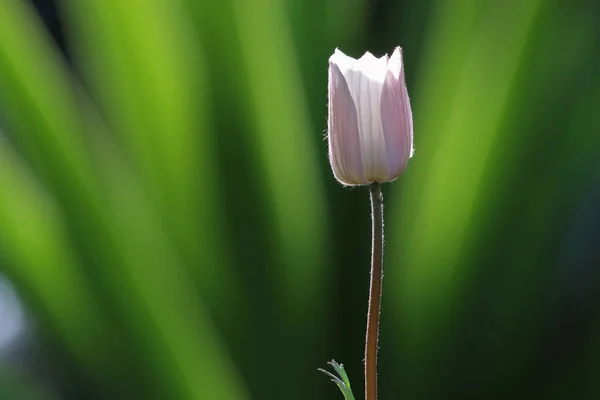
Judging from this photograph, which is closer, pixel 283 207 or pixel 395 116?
pixel 395 116

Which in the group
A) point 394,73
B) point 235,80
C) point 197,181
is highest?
point 235,80

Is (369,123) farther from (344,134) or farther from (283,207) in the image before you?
(283,207)

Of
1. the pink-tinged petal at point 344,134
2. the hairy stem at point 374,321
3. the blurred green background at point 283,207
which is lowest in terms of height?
the hairy stem at point 374,321

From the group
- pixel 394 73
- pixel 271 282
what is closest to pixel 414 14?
pixel 271 282

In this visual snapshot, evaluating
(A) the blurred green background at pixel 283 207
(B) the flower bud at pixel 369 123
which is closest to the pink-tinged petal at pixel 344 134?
(B) the flower bud at pixel 369 123

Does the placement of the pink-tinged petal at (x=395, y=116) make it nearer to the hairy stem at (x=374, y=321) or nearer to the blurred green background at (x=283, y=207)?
the hairy stem at (x=374, y=321)

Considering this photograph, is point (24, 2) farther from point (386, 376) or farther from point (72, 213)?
point (386, 376)

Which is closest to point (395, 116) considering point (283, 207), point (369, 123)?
point (369, 123)
